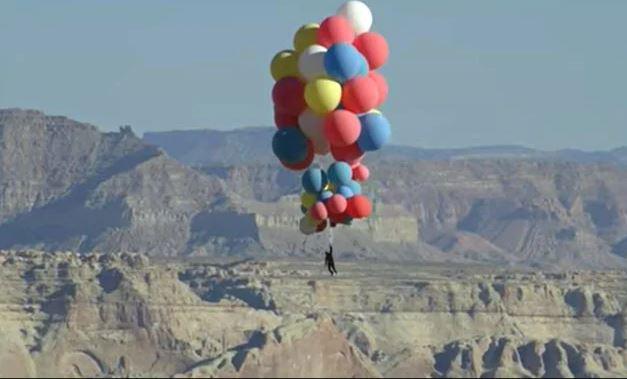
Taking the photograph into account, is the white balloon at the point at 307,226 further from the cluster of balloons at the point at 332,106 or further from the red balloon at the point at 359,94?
the red balloon at the point at 359,94

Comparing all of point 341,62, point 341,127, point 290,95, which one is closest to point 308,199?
point 290,95

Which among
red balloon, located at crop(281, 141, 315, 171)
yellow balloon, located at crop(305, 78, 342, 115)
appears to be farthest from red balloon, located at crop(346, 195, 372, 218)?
yellow balloon, located at crop(305, 78, 342, 115)

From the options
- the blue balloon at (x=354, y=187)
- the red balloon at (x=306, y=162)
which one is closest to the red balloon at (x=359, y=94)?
the red balloon at (x=306, y=162)

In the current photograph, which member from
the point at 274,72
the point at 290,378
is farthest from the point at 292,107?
the point at 290,378

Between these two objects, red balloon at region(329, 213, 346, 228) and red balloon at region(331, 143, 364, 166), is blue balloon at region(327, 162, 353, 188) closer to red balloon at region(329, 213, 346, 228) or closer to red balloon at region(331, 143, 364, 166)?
red balloon at region(331, 143, 364, 166)

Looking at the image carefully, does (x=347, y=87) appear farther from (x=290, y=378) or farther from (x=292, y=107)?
(x=290, y=378)
